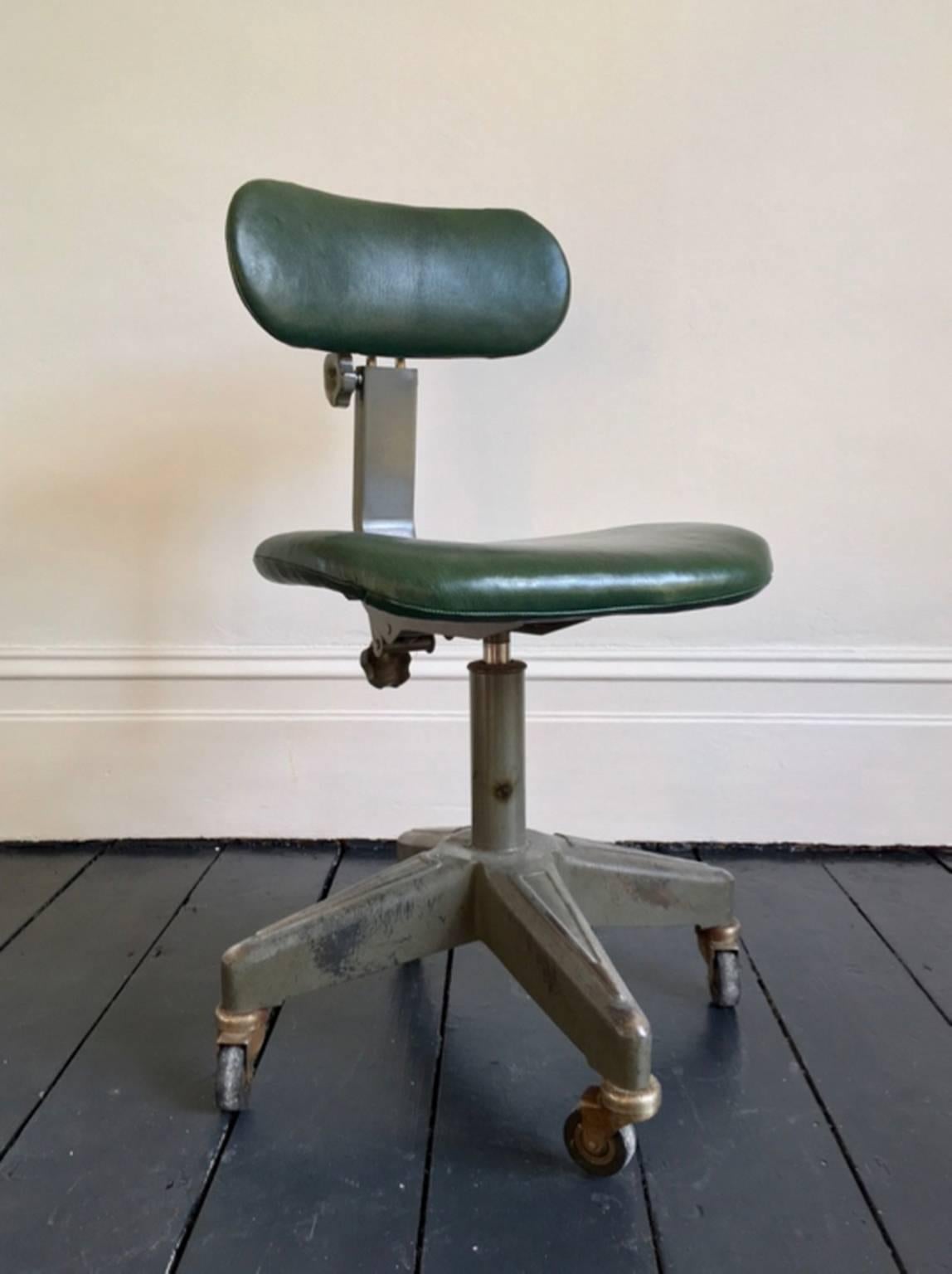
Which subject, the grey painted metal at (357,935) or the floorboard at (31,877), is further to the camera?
the floorboard at (31,877)

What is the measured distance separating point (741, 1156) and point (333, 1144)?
1.10 ft

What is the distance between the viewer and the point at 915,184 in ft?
4.42

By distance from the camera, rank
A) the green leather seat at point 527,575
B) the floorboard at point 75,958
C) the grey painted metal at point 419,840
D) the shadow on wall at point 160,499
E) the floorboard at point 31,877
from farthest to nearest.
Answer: the shadow on wall at point 160,499
the floorboard at point 31,877
the grey painted metal at point 419,840
the floorboard at point 75,958
the green leather seat at point 527,575

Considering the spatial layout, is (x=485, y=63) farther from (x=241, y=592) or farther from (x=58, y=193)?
(x=241, y=592)

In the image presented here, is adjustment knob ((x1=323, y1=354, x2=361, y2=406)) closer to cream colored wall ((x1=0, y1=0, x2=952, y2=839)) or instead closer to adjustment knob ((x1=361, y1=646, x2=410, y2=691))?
adjustment knob ((x1=361, y1=646, x2=410, y2=691))

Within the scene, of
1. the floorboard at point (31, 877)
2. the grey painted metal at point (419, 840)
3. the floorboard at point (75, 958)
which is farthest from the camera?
the floorboard at point (31, 877)

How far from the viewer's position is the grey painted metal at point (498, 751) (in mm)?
957

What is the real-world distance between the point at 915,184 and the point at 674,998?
1.12 metres

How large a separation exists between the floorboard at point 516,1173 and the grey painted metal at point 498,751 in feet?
0.63

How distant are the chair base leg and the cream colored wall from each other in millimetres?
440

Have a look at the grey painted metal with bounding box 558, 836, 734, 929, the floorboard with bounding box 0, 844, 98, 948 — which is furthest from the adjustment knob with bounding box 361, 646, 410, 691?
→ the floorboard with bounding box 0, 844, 98, 948

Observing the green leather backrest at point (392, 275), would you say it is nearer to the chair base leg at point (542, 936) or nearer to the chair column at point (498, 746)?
the chair column at point (498, 746)

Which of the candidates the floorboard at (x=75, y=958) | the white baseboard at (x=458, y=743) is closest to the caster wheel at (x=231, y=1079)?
the floorboard at (x=75, y=958)

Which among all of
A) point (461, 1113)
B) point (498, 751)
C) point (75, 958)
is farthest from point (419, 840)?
point (75, 958)
